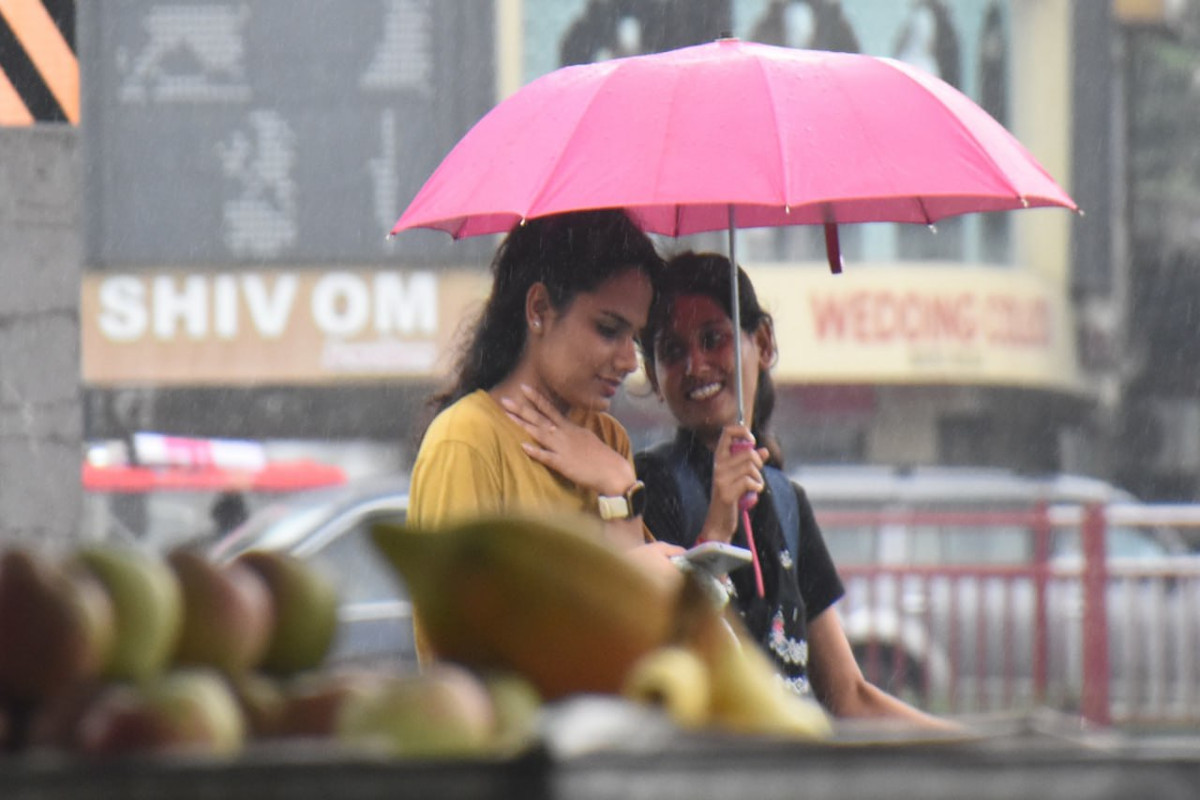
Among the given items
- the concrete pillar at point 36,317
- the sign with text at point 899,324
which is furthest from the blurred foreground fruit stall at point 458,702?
the sign with text at point 899,324

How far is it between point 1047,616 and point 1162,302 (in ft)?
57.0

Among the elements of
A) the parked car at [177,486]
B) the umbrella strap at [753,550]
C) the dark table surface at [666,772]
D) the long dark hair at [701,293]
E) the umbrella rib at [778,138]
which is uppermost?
the umbrella rib at [778,138]

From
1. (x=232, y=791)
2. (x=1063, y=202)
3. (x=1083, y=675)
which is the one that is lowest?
(x=1083, y=675)

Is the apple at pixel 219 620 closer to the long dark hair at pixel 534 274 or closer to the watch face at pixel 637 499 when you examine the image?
the watch face at pixel 637 499

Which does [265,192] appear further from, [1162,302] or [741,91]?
[741,91]

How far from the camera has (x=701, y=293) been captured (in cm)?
352

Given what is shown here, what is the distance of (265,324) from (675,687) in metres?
18.4

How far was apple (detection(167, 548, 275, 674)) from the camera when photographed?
1.44 metres

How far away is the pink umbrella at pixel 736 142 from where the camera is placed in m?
3.45

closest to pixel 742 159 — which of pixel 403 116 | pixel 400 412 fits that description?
pixel 403 116

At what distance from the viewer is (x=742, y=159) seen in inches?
137

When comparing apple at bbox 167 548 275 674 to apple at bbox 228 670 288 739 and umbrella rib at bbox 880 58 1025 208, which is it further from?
umbrella rib at bbox 880 58 1025 208

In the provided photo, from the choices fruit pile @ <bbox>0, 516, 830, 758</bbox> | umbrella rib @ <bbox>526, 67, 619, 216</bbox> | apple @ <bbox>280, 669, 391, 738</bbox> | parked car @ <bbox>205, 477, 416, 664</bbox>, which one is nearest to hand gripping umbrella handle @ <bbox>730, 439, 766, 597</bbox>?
umbrella rib @ <bbox>526, 67, 619, 216</bbox>

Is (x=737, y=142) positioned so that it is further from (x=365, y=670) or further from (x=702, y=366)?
(x=365, y=670)
